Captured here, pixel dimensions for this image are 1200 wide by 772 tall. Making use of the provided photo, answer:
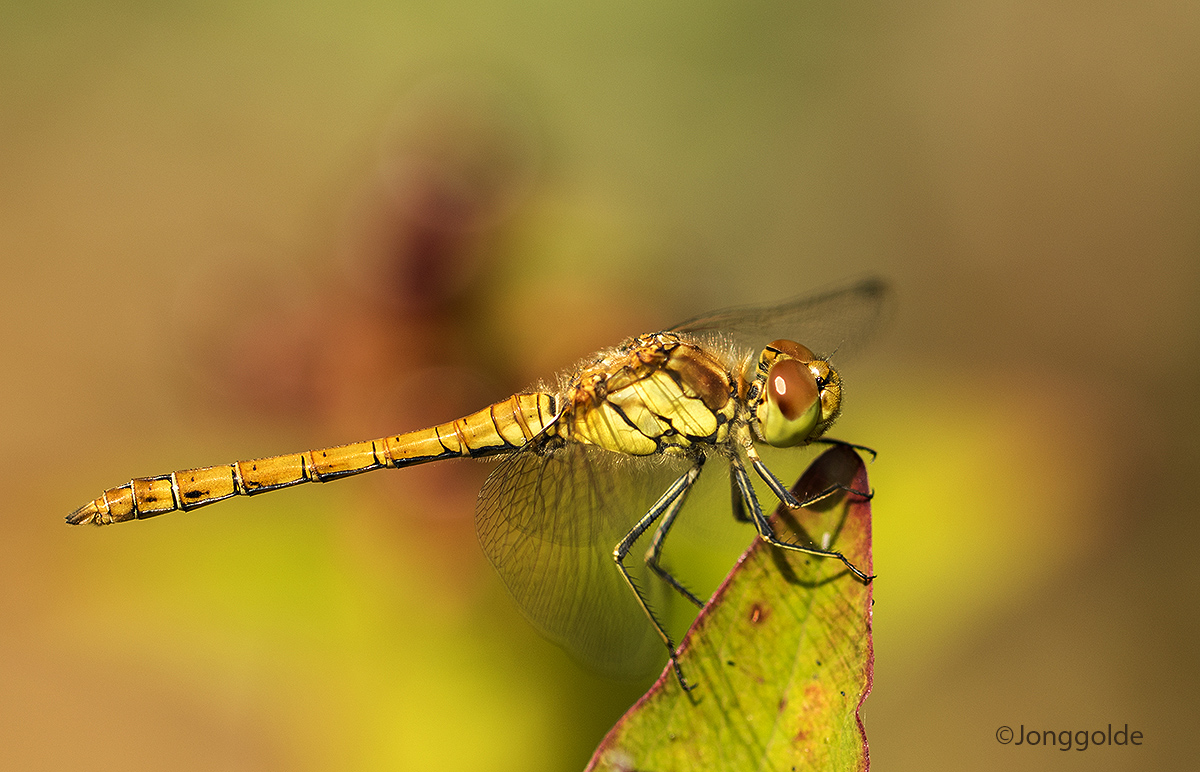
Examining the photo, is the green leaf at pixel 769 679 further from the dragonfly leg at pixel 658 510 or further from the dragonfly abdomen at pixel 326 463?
the dragonfly abdomen at pixel 326 463

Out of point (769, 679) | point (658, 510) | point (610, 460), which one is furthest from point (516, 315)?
Result: point (769, 679)

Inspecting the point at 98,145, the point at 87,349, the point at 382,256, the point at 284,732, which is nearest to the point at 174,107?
the point at 98,145

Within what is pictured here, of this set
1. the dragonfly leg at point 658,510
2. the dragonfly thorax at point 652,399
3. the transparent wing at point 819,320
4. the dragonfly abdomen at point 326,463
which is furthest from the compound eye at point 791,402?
the dragonfly abdomen at point 326,463

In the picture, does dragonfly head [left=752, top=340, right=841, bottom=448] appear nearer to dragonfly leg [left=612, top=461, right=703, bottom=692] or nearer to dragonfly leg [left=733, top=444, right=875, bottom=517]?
dragonfly leg [left=733, top=444, right=875, bottom=517]

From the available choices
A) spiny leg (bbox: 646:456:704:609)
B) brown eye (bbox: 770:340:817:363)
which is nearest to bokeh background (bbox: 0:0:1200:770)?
spiny leg (bbox: 646:456:704:609)

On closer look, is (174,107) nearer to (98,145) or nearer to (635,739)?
(98,145)
